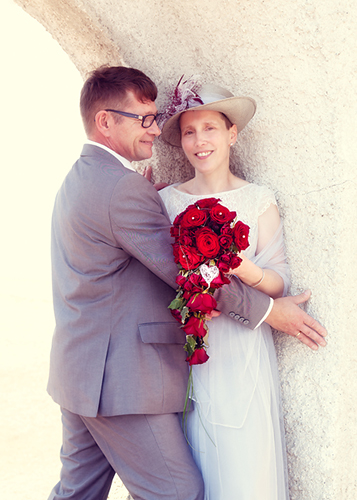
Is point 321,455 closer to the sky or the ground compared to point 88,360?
closer to the ground

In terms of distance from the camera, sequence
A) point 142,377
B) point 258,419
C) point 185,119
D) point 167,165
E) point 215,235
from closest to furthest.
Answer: point 215,235 < point 142,377 < point 258,419 < point 185,119 < point 167,165

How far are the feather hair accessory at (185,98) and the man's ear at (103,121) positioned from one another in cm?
39

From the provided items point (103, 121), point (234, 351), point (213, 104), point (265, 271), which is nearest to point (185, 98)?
point (213, 104)

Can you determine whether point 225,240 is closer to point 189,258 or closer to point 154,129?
point 189,258

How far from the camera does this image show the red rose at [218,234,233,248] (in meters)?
1.94

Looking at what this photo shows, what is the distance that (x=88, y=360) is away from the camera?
2168 millimetres

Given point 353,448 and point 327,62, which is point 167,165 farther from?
point 353,448

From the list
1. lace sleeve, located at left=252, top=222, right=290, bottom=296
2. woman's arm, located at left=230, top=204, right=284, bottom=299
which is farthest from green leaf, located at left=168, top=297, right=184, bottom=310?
lace sleeve, located at left=252, top=222, right=290, bottom=296

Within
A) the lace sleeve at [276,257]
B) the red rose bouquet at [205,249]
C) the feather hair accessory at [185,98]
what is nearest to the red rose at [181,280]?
the red rose bouquet at [205,249]

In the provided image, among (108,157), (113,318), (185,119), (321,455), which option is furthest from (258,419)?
(185,119)

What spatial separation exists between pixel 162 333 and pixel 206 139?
3.38 ft

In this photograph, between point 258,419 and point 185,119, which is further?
point 185,119

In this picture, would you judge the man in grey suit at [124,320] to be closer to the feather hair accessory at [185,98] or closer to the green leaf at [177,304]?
the green leaf at [177,304]

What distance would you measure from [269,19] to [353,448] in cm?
215
